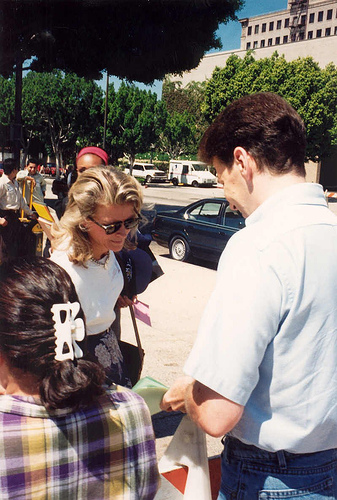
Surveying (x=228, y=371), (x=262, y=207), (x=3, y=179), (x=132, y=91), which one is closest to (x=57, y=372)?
(x=228, y=371)

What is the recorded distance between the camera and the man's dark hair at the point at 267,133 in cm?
137

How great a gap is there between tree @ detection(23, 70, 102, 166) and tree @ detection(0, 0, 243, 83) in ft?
102

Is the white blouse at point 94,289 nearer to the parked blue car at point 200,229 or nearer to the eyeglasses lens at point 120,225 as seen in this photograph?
the eyeglasses lens at point 120,225

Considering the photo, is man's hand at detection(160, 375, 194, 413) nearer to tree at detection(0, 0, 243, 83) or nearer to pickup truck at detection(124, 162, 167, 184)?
tree at detection(0, 0, 243, 83)

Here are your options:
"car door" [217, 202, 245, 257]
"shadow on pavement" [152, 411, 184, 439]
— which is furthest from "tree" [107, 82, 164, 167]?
"shadow on pavement" [152, 411, 184, 439]

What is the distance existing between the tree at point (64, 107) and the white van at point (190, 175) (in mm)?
8427

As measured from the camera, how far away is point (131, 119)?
4712 centimetres

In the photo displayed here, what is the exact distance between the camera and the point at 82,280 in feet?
7.18

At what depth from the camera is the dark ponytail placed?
1.24 m

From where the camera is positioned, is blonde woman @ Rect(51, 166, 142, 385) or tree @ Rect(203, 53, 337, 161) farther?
tree @ Rect(203, 53, 337, 161)

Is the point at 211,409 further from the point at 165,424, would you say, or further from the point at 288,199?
the point at 165,424

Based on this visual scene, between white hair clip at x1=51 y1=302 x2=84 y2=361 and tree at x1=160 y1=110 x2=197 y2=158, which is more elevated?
tree at x1=160 y1=110 x2=197 y2=158

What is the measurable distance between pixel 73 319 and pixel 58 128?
50.5 meters

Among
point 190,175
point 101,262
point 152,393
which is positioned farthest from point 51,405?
point 190,175
